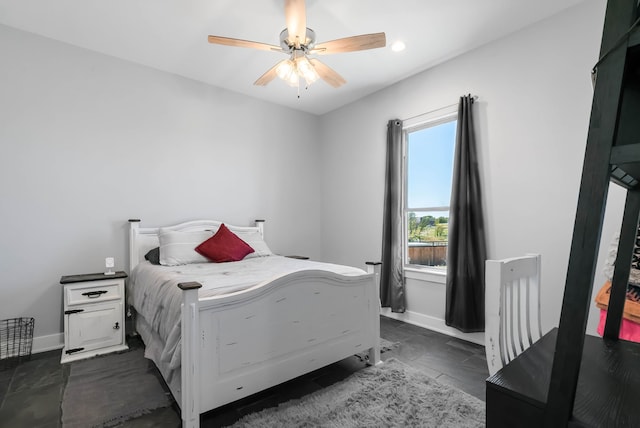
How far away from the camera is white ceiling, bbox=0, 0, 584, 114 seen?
8.10ft

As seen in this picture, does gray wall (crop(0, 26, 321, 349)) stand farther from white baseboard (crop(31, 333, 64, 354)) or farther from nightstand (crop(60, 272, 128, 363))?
nightstand (crop(60, 272, 128, 363))

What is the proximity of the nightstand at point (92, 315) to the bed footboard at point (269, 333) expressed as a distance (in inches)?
59.8

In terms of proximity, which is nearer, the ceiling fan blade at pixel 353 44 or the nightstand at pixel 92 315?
the ceiling fan blade at pixel 353 44

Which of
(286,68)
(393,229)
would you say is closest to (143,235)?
(286,68)

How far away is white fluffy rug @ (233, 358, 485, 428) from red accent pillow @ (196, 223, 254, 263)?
171cm

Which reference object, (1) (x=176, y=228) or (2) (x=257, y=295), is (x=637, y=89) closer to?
(2) (x=257, y=295)

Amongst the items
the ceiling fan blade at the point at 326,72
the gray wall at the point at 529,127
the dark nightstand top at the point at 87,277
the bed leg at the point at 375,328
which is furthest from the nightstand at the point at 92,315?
the gray wall at the point at 529,127

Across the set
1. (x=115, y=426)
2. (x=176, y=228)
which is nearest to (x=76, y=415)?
(x=115, y=426)

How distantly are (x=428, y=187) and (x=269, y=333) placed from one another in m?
2.50

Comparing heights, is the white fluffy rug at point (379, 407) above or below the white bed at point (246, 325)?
below

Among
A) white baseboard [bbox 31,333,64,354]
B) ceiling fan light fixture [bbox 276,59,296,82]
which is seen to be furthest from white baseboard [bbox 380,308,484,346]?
white baseboard [bbox 31,333,64,354]

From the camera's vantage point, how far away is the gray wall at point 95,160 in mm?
2779

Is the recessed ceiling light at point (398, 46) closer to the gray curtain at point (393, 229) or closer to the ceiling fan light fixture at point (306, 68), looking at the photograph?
the gray curtain at point (393, 229)

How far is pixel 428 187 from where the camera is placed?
3.58 metres
